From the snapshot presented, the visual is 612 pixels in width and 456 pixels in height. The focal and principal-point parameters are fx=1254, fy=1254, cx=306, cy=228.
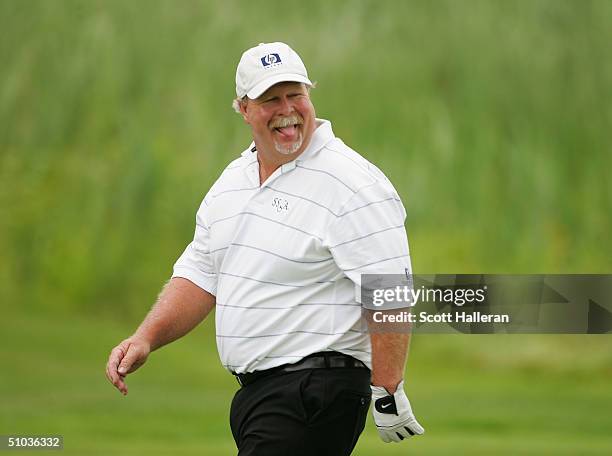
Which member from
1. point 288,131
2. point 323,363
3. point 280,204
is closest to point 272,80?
point 288,131

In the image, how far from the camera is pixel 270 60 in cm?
385

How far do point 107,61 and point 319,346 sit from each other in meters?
12.1

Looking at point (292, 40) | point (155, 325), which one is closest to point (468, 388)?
point (292, 40)

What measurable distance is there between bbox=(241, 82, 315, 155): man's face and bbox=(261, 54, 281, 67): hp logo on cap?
0.23 ft

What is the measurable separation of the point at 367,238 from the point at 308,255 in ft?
0.62

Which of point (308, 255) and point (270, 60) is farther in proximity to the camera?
point (270, 60)

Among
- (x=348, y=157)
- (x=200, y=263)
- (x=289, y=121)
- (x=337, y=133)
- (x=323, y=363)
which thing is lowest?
(x=323, y=363)

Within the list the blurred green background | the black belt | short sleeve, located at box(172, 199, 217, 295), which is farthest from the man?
the blurred green background

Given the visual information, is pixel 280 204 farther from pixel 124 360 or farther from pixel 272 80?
pixel 124 360

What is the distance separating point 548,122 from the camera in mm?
15180

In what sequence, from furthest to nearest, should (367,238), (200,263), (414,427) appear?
(200,263) < (414,427) < (367,238)

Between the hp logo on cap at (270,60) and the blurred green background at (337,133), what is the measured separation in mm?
10133

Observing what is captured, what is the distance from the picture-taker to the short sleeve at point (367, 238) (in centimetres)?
364

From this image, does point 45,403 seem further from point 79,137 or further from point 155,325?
point 155,325
